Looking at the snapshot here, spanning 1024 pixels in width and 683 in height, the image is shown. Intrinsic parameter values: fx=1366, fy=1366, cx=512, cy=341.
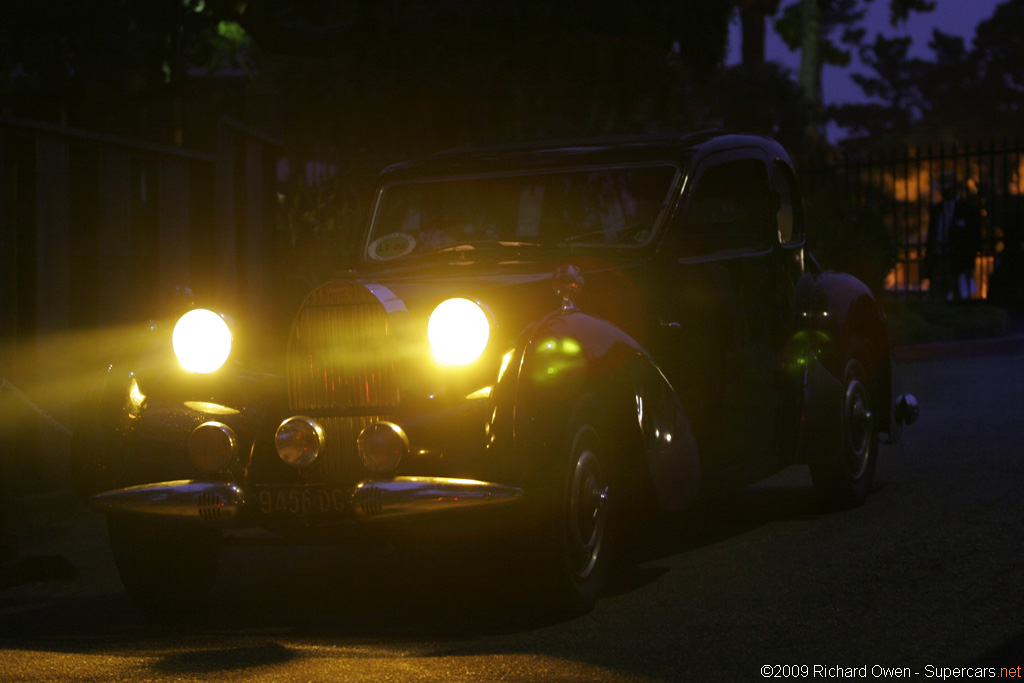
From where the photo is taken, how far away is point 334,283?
5141 millimetres

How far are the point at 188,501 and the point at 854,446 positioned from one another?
3893 millimetres

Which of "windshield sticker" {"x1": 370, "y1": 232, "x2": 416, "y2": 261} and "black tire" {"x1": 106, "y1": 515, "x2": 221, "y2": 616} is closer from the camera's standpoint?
"black tire" {"x1": 106, "y1": 515, "x2": 221, "y2": 616}

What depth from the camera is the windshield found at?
19.8 feet

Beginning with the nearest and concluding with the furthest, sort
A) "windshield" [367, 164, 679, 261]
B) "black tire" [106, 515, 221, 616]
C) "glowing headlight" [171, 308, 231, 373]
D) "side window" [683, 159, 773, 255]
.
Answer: "black tire" [106, 515, 221, 616], "glowing headlight" [171, 308, 231, 373], "windshield" [367, 164, 679, 261], "side window" [683, 159, 773, 255]

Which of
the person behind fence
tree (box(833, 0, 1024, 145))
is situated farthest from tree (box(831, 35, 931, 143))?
the person behind fence

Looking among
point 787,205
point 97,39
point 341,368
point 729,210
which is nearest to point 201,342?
point 341,368

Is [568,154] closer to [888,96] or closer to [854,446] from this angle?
[854,446]

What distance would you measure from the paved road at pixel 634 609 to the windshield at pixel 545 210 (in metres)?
1.48

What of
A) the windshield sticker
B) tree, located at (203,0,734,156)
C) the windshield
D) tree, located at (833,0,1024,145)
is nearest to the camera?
the windshield

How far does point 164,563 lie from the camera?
5.36 metres

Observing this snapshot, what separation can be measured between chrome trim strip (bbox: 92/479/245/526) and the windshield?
179 cm
